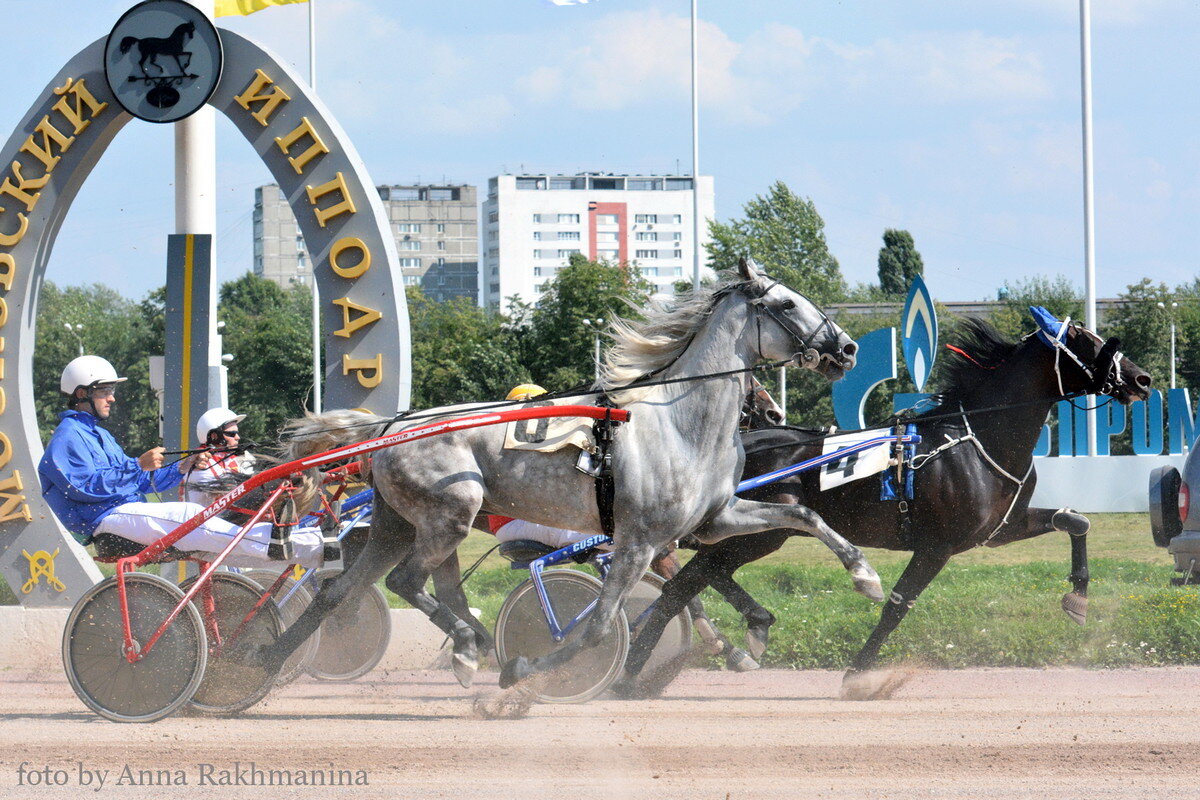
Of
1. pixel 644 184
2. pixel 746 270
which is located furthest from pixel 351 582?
pixel 644 184

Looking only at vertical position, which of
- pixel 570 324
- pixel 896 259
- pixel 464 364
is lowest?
pixel 464 364

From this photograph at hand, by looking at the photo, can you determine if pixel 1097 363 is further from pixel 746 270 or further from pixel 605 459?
pixel 605 459

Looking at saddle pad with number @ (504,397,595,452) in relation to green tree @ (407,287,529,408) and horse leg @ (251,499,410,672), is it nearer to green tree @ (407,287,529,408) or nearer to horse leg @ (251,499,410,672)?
horse leg @ (251,499,410,672)

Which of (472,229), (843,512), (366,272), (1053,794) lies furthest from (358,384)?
(472,229)

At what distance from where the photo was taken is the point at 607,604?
5512 mm

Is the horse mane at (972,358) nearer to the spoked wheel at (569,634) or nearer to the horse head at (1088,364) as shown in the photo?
the horse head at (1088,364)

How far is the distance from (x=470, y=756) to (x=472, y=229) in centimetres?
10964

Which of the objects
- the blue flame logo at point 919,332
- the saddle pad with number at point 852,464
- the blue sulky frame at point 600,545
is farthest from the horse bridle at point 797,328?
the blue flame logo at point 919,332

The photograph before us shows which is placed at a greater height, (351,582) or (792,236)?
(792,236)

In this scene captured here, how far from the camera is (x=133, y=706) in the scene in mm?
5750

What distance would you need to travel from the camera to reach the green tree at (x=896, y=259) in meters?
63.8

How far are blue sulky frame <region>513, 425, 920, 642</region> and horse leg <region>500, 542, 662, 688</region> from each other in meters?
0.72

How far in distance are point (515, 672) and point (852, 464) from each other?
227cm

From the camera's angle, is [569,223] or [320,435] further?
[569,223]
